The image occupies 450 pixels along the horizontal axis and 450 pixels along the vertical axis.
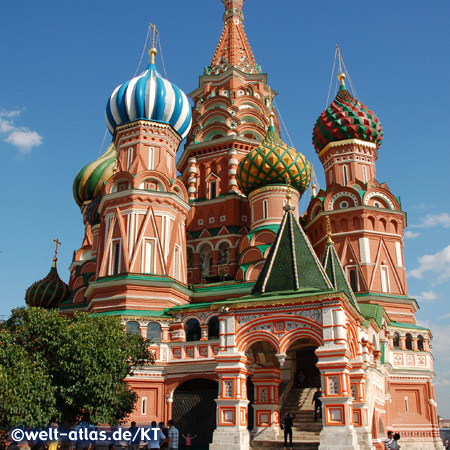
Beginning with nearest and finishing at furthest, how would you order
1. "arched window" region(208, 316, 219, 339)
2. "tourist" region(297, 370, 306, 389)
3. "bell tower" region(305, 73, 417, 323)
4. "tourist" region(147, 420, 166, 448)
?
1. "tourist" region(147, 420, 166, 448)
2. "tourist" region(297, 370, 306, 389)
3. "arched window" region(208, 316, 219, 339)
4. "bell tower" region(305, 73, 417, 323)

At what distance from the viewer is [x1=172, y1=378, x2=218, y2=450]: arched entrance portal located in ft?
50.9

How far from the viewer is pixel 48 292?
2564 centimetres

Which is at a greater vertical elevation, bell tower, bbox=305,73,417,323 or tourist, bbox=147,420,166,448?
bell tower, bbox=305,73,417,323

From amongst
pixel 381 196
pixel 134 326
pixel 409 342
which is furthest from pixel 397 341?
pixel 134 326

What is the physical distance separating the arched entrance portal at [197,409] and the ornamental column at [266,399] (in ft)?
10.3

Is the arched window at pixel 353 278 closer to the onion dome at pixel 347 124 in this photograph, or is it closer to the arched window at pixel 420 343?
the arched window at pixel 420 343

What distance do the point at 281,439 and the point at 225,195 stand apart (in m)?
14.8

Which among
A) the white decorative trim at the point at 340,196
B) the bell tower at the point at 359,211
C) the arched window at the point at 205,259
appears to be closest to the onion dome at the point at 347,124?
the bell tower at the point at 359,211

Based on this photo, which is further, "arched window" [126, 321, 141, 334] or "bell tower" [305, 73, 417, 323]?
"bell tower" [305, 73, 417, 323]

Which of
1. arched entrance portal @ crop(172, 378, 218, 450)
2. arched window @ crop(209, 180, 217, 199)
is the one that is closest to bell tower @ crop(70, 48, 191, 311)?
arched entrance portal @ crop(172, 378, 218, 450)

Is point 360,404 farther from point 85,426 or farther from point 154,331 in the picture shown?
point 154,331

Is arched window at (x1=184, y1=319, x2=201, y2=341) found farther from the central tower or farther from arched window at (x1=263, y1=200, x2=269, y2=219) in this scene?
arched window at (x1=263, y1=200, x2=269, y2=219)

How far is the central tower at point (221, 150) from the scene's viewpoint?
24609mm

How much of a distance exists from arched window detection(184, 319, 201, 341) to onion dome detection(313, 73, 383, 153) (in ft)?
36.0
